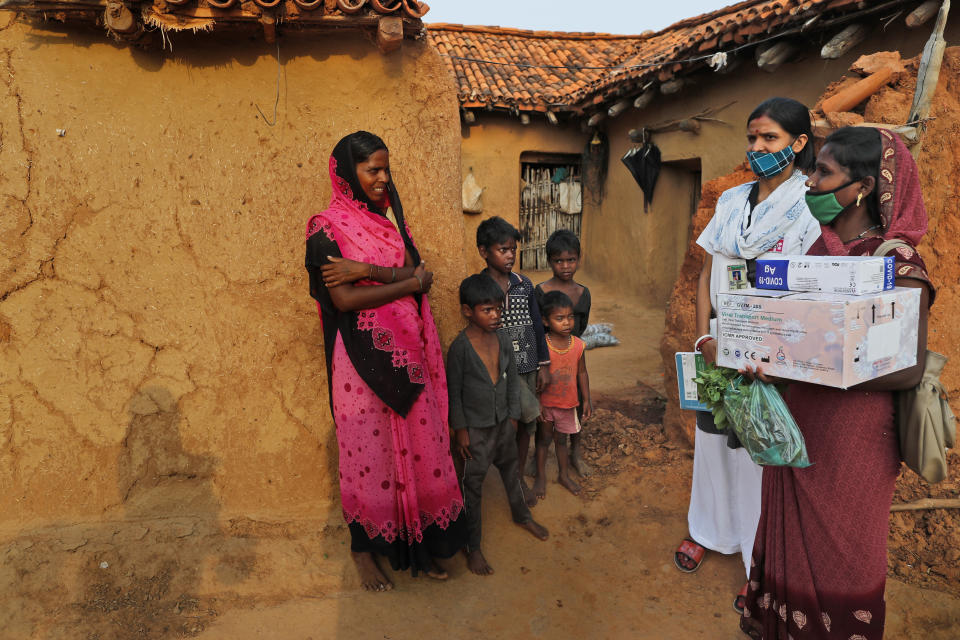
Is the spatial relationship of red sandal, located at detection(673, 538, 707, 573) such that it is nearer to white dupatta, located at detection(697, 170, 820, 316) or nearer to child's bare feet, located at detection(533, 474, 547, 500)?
child's bare feet, located at detection(533, 474, 547, 500)

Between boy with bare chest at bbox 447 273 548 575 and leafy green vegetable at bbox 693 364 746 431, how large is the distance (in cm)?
114

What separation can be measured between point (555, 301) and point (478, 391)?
3.05 feet

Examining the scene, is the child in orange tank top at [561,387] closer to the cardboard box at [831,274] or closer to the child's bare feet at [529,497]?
the child's bare feet at [529,497]

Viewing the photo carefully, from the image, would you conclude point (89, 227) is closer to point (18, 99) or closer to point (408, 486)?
point (18, 99)

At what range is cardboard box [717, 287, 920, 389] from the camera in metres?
1.59

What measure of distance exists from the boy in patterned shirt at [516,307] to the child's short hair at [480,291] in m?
0.37

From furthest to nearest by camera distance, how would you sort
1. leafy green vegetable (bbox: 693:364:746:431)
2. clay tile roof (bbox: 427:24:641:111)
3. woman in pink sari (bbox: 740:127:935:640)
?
1. clay tile roof (bbox: 427:24:641:111)
2. leafy green vegetable (bbox: 693:364:746:431)
3. woman in pink sari (bbox: 740:127:935:640)

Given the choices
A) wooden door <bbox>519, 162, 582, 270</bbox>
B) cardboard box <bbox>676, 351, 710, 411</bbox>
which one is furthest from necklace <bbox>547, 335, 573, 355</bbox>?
wooden door <bbox>519, 162, 582, 270</bbox>

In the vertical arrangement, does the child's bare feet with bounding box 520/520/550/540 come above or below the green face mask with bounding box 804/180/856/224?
below

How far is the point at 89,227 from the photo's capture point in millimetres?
2885

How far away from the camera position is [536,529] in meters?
3.32

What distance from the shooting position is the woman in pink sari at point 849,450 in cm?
175

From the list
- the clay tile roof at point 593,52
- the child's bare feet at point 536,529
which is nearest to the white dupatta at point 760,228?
the child's bare feet at point 536,529

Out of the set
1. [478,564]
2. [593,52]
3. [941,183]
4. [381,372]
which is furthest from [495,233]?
[593,52]
